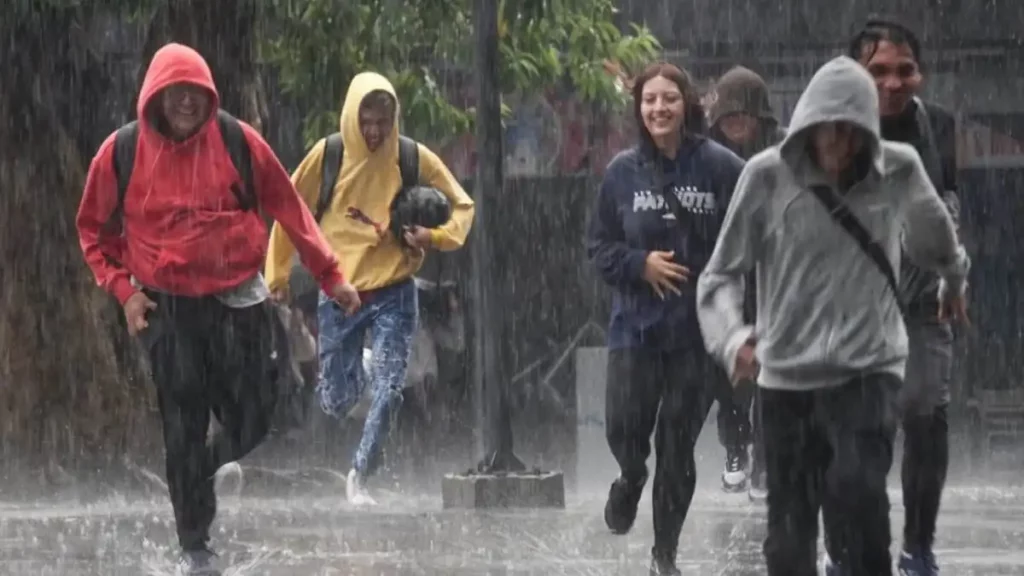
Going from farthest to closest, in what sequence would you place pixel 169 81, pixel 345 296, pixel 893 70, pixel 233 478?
1. pixel 233 478
2. pixel 345 296
3. pixel 169 81
4. pixel 893 70

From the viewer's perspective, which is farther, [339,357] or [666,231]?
[339,357]

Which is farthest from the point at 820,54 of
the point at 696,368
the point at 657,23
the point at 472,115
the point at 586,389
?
the point at 696,368

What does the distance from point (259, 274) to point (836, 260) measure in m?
2.84

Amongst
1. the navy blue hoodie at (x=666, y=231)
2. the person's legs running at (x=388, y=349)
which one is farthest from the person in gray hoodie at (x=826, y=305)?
the person's legs running at (x=388, y=349)

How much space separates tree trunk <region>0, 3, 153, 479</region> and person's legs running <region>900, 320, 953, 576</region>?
7372mm

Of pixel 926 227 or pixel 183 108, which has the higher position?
pixel 183 108

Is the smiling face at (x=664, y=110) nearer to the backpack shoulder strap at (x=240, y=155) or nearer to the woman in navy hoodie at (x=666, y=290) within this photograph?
the woman in navy hoodie at (x=666, y=290)

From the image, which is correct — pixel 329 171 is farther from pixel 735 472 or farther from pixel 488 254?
pixel 735 472

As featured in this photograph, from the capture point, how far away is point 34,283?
1526cm

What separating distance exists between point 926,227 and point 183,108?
299 cm

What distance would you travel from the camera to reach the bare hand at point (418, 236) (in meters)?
12.0

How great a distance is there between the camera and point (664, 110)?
30.1 feet

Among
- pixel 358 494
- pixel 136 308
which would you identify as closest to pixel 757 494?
pixel 358 494

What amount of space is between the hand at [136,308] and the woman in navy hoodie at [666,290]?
1.64 metres
